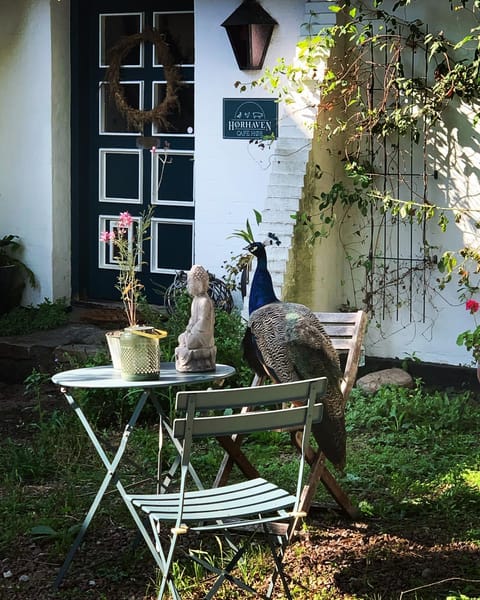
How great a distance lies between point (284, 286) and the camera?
7.91 meters

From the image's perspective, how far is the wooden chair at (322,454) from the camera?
5.07 metres

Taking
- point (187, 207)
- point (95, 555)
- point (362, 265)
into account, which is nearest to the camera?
point (95, 555)

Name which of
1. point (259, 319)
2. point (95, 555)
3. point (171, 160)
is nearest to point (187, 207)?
point (171, 160)

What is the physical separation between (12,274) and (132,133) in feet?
5.18

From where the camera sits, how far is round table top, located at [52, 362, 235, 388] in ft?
15.4

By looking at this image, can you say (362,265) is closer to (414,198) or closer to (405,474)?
(414,198)

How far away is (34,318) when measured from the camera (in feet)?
30.9

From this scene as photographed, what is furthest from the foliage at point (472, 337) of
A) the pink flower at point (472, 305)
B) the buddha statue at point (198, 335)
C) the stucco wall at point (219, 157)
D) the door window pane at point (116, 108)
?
the door window pane at point (116, 108)

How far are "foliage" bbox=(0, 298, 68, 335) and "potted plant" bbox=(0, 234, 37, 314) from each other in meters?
0.10

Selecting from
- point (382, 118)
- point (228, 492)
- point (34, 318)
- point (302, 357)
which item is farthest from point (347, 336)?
point (34, 318)

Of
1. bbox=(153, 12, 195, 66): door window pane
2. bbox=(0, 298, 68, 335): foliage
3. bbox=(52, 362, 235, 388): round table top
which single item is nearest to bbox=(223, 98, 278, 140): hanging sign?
bbox=(153, 12, 195, 66): door window pane

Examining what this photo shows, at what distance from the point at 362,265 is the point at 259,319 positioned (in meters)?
3.00

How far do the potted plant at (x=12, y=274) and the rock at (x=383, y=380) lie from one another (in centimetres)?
331

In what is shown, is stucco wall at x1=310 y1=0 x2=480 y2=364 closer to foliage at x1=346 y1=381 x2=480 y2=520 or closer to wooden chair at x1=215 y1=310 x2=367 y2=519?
foliage at x1=346 y1=381 x2=480 y2=520
